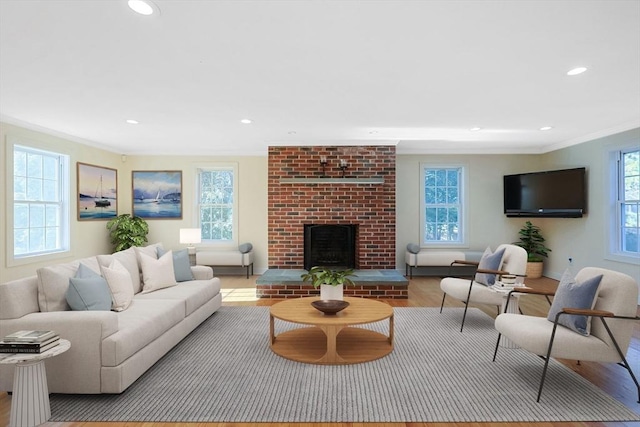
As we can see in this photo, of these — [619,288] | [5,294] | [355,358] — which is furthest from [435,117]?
[5,294]

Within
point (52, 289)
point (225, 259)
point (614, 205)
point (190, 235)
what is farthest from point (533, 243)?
point (52, 289)

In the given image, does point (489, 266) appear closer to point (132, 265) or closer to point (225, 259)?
point (132, 265)

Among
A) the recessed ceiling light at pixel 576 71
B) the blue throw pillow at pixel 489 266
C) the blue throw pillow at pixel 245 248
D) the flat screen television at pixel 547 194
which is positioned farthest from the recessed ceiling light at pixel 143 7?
the flat screen television at pixel 547 194

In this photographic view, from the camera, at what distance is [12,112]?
4.47 metres

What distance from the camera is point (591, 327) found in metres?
2.62

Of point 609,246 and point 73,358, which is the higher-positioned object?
point 609,246

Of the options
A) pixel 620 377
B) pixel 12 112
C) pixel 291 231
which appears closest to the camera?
pixel 620 377

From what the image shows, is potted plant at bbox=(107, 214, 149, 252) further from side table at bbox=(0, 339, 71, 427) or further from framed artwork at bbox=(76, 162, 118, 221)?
side table at bbox=(0, 339, 71, 427)

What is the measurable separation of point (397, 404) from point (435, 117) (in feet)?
11.7

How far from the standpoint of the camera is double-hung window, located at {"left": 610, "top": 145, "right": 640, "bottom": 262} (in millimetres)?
5145

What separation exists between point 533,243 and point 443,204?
181 centimetres

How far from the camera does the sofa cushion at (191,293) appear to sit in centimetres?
363

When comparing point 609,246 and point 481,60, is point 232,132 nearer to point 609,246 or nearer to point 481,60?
point 481,60

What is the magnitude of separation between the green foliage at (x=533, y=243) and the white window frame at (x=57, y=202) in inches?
318
